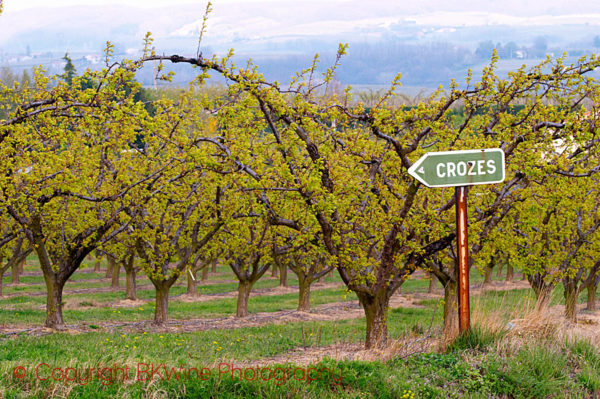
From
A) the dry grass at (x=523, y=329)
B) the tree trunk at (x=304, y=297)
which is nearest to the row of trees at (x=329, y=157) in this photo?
the dry grass at (x=523, y=329)

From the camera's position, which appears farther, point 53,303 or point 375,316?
point 53,303

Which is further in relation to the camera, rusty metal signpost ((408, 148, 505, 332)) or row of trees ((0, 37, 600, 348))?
row of trees ((0, 37, 600, 348))

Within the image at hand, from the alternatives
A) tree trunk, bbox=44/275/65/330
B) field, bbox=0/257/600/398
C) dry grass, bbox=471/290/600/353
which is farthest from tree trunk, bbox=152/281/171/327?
dry grass, bbox=471/290/600/353

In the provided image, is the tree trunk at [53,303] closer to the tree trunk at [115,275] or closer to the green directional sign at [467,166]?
the green directional sign at [467,166]

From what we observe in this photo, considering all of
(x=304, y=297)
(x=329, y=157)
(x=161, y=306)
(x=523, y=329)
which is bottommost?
(x=304, y=297)

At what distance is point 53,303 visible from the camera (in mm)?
17031

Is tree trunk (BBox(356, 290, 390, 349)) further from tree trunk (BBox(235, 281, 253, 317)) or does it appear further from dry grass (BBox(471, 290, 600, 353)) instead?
tree trunk (BBox(235, 281, 253, 317))

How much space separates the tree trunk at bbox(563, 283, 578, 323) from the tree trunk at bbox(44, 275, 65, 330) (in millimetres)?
16048

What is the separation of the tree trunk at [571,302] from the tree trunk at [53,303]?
16048 mm

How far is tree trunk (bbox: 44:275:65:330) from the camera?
55.0 feet

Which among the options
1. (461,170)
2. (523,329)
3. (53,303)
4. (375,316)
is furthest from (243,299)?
(461,170)

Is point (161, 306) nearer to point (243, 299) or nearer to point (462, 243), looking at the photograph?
point (243, 299)

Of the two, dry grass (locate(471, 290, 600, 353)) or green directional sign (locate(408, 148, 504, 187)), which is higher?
green directional sign (locate(408, 148, 504, 187))

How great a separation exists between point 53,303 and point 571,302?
55.6 ft
